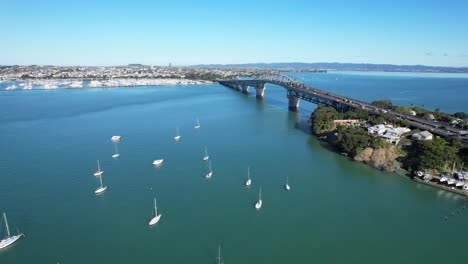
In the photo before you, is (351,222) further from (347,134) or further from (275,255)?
(347,134)

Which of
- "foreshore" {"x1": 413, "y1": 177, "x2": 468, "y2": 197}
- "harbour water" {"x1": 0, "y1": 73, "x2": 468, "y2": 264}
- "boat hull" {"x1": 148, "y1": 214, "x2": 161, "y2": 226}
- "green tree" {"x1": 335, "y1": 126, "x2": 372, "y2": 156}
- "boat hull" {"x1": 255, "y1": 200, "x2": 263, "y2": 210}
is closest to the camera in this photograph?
"harbour water" {"x1": 0, "y1": 73, "x2": 468, "y2": 264}

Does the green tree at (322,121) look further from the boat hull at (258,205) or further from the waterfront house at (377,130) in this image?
the boat hull at (258,205)

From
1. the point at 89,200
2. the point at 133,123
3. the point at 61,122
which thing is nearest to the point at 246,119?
the point at 133,123

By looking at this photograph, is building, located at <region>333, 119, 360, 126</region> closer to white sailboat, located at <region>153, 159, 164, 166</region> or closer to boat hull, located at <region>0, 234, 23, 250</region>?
white sailboat, located at <region>153, 159, 164, 166</region>

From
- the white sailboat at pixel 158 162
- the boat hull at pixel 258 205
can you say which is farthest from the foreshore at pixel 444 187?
the white sailboat at pixel 158 162

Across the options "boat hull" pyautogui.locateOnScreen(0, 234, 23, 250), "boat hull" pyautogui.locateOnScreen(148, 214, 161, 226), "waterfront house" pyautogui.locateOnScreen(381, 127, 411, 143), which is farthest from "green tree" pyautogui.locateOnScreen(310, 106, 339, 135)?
"boat hull" pyautogui.locateOnScreen(0, 234, 23, 250)

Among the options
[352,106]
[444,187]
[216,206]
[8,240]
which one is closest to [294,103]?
[352,106]

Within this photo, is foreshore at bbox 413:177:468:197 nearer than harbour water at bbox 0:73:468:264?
No

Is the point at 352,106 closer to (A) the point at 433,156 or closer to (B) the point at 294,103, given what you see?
(B) the point at 294,103
